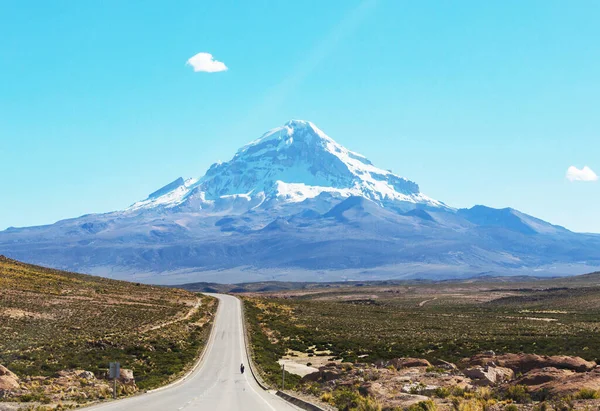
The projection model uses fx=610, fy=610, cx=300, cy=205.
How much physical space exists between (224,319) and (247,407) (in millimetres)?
57094

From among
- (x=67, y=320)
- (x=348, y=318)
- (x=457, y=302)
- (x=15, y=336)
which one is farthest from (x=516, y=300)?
(x=15, y=336)

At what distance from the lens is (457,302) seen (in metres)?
139

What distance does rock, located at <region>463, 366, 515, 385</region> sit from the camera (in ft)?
87.7

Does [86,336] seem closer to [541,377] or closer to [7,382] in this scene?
[7,382]

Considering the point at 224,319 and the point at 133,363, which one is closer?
the point at 133,363

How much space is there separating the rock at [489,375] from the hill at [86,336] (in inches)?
688

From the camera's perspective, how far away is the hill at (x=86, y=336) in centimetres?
3338

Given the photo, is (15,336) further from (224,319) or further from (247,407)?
(224,319)

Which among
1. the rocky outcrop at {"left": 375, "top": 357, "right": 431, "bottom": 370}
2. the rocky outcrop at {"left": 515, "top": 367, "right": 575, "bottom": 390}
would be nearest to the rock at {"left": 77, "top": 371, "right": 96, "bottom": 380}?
the rocky outcrop at {"left": 375, "top": 357, "right": 431, "bottom": 370}

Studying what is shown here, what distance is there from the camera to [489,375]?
27.5 meters

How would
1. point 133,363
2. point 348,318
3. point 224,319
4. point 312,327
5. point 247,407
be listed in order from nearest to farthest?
point 247,407 < point 133,363 < point 312,327 < point 224,319 < point 348,318

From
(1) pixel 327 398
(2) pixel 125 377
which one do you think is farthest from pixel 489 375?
(2) pixel 125 377

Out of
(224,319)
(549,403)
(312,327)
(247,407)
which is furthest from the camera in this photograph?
(224,319)

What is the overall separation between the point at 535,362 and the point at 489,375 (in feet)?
15.7
